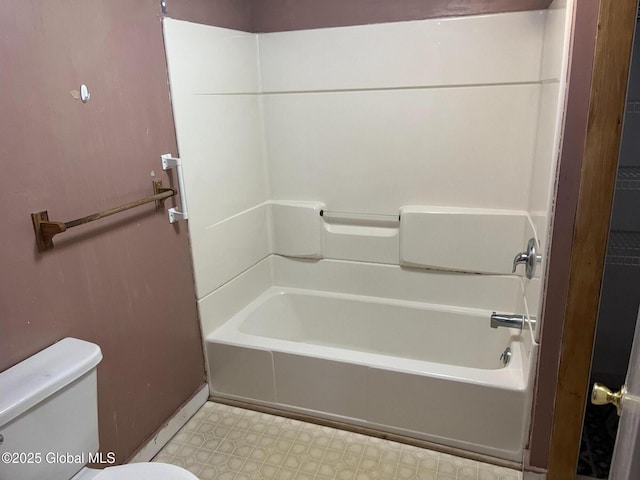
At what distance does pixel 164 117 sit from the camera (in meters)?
1.96

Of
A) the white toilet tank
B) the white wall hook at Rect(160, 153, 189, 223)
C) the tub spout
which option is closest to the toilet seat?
the white toilet tank

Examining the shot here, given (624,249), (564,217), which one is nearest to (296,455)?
(564,217)

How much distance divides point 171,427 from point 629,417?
183 cm

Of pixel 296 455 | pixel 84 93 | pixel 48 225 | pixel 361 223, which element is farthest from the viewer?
pixel 361 223

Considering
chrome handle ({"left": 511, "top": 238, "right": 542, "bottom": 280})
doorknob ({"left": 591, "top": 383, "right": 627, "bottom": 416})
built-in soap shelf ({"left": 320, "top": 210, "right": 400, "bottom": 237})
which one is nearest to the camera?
doorknob ({"left": 591, "top": 383, "right": 627, "bottom": 416})

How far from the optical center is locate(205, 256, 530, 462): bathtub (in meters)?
1.94

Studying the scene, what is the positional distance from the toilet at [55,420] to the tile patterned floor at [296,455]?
577mm

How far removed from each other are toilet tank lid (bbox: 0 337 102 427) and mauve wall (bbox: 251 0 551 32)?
5.88 feet

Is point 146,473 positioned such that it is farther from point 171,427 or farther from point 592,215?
point 592,215

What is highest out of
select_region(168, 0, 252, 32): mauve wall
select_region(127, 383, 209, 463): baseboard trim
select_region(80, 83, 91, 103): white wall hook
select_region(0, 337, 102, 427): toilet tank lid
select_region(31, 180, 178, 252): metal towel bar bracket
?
select_region(168, 0, 252, 32): mauve wall

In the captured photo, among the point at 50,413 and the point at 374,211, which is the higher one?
the point at 374,211

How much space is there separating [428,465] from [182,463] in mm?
1010

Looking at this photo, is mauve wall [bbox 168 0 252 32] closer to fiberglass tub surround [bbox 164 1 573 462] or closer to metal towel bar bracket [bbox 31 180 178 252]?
fiberglass tub surround [bbox 164 1 573 462]

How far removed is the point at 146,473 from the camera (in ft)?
4.66
